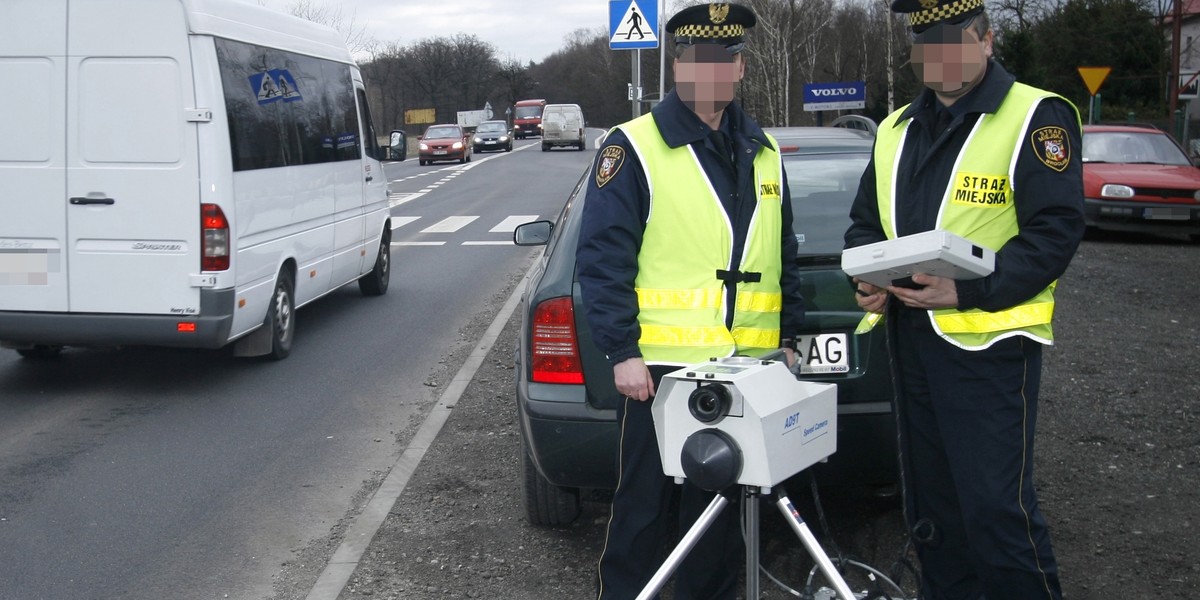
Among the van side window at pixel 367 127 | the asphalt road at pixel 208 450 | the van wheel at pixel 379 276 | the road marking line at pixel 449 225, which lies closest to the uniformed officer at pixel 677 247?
the asphalt road at pixel 208 450

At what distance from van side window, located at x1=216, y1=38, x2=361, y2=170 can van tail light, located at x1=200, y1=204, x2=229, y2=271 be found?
439 millimetres

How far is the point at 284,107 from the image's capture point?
349 inches

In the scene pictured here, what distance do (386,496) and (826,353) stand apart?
7.61 feet

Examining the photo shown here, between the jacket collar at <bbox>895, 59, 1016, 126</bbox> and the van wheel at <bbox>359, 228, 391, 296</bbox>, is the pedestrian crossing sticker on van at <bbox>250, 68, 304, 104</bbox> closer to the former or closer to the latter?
the van wheel at <bbox>359, 228, 391, 296</bbox>

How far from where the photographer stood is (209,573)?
183 inches

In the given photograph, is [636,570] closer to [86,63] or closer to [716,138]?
[716,138]

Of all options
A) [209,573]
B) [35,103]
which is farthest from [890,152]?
[35,103]

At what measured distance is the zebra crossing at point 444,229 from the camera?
17.7m

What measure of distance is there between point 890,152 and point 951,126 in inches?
9.7

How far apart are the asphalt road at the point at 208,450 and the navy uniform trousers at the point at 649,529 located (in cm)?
173

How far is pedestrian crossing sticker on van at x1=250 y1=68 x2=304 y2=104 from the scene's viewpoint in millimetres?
8352

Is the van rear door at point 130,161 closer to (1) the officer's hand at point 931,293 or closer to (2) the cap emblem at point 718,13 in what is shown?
(2) the cap emblem at point 718,13

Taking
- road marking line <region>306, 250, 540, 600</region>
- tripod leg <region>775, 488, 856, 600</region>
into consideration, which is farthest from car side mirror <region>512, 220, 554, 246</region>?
tripod leg <region>775, 488, 856, 600</region>

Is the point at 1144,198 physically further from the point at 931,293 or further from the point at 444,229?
the point at 931,293
